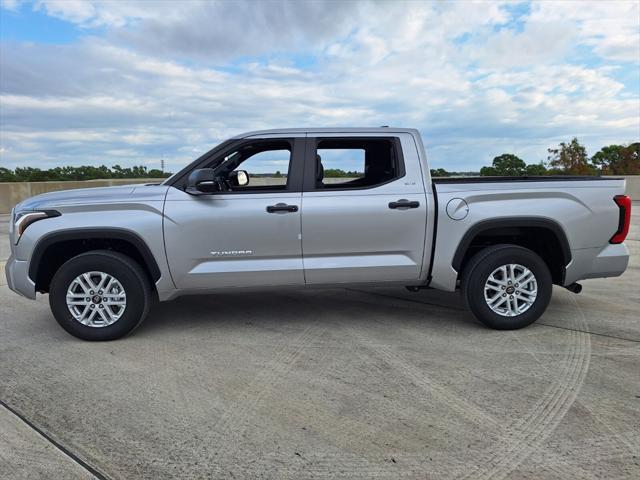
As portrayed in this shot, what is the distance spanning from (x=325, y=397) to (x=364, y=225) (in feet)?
5.65

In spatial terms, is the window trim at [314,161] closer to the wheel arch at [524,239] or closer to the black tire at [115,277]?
the wheel arch at [524,239]

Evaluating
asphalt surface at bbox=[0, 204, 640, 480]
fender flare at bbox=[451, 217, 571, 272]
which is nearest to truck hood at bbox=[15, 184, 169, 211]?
asphalt surface at bbox=[0, 204, 640, 480]

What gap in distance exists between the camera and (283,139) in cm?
490

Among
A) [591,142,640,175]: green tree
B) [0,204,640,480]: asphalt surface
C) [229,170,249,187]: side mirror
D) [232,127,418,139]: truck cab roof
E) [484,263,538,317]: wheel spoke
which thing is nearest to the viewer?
[0,204,640,480]: asphalt surface

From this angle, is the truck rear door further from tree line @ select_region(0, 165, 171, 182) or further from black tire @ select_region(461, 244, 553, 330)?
tree line @ select_region(0, 165, 171, 182)

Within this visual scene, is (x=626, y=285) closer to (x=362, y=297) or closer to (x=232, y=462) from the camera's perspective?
(x=362, y=297)

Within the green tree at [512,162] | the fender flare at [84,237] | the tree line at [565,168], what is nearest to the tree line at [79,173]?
the tree line at [565,168]

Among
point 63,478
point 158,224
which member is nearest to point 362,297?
point 158,224

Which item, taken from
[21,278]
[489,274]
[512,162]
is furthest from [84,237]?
[512,162]

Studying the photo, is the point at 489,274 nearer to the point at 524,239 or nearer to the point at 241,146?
the point at 524,239

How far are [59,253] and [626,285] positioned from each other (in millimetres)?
6758

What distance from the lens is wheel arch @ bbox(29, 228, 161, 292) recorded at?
4547mm

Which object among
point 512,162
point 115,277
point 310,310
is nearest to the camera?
point 115,277

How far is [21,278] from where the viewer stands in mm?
4594
